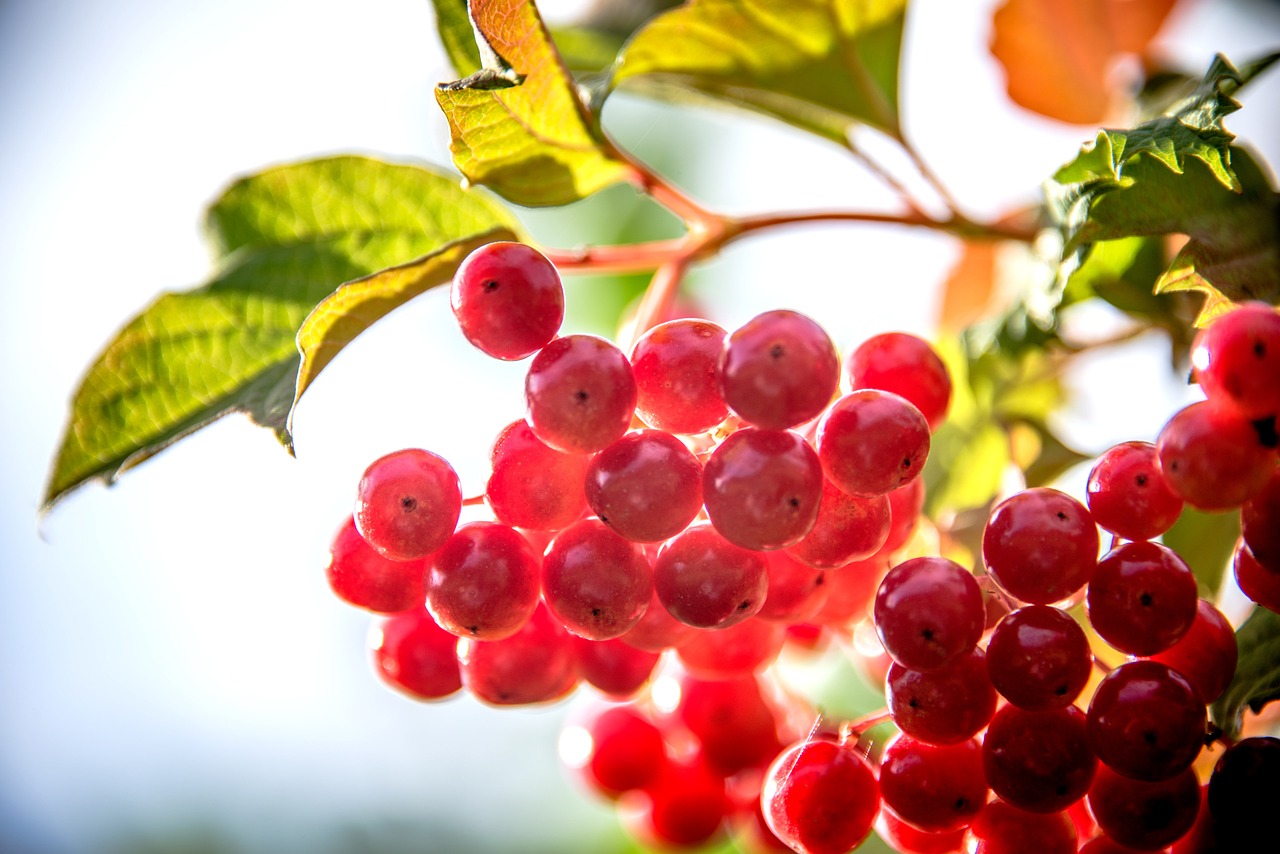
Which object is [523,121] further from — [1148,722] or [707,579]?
[1148,722]

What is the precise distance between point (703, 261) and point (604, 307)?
31.6 inches

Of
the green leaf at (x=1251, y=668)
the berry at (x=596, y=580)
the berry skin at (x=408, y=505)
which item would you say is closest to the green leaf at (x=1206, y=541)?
the green leaf at (x=1251, y=668)

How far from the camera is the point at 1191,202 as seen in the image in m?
0.58

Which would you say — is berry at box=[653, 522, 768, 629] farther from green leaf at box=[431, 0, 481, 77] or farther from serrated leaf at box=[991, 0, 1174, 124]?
serrated leaf at box=[991, 0, 1174, 124]

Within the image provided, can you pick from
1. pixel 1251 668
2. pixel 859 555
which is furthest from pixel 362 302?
pixel 1251 668

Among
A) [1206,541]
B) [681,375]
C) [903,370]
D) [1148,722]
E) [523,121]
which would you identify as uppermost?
[523,121]

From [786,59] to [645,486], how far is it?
0.42 m

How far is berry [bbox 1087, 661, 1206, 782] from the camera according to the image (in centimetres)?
51

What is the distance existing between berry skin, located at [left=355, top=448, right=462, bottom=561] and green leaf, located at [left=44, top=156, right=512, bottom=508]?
8 centimetres

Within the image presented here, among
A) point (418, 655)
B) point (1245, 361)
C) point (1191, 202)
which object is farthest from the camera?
point (418, 655)

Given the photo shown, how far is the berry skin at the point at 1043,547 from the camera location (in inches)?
21.5

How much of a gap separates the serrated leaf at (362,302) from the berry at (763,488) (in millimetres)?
216

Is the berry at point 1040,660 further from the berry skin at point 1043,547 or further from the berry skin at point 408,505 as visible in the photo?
the berry skin at point 408,505

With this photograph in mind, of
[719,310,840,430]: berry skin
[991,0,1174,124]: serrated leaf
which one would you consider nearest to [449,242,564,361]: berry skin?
[719,310,840,430]: berry skin
